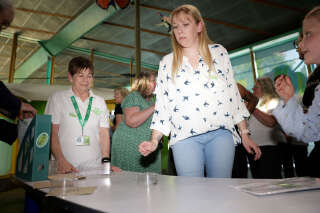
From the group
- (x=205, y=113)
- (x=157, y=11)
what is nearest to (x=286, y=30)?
(x=157, y=11)

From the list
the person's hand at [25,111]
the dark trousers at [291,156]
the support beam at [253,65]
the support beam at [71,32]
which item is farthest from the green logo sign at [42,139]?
the support beam at [253,65]

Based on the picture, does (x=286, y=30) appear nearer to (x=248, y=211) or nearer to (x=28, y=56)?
(x=248, y=211)

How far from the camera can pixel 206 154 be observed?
101 centimetres

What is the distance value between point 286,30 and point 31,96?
6.96 m

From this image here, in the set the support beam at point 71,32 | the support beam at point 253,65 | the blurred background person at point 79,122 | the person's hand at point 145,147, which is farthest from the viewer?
the support beam at point 253,65

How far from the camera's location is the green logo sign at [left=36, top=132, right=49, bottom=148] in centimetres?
98

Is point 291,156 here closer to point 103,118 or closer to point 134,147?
point 134,147

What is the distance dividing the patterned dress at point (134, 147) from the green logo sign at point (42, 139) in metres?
0.71

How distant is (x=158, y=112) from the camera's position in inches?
42.7

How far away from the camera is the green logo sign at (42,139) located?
0.98m

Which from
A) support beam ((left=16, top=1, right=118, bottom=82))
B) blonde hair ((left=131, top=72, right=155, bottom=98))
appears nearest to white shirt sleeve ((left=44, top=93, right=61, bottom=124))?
blonde hair ((left=131, top=72, right=155, bottom=98))

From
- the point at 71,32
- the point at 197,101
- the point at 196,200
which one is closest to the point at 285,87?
the point at 197,101

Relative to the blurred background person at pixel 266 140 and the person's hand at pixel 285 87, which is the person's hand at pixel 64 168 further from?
the blurred background person at pixel 266 140

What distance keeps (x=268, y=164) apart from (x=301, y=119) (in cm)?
100
